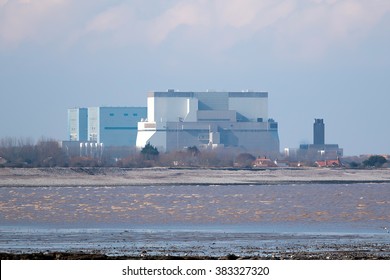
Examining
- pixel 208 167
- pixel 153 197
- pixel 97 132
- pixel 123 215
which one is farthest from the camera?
pixel 97 132

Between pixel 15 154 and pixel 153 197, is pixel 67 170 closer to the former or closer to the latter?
pixel 15 154

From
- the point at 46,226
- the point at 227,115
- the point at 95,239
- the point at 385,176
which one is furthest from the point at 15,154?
the point at 95,239

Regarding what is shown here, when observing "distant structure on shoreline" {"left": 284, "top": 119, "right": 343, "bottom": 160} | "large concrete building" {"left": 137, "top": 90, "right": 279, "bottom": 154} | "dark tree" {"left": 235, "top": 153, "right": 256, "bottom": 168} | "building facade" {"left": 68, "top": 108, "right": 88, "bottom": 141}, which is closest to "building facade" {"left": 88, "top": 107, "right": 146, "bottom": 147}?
"building facade" {"left": 68, "top": 108, "right": 88, "bottom": 141}

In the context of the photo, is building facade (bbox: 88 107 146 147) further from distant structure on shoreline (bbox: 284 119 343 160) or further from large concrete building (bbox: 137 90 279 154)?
distant structure on shoreline (bbox: 284 119 343 160)

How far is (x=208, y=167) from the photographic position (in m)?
112

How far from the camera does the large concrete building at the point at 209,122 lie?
146500 millimetres

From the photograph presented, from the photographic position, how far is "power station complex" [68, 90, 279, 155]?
146 meters

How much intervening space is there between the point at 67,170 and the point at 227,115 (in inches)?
2327

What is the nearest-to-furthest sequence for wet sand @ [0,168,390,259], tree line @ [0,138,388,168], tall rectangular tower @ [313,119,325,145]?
1. wet sand @ [0,168,390,259]
2. tree line @ [0,138,388,168]
3. tall rectangular tower @ [313,119,325,145]

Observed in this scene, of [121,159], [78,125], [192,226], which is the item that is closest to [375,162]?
[121,159]

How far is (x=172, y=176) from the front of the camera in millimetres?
94250

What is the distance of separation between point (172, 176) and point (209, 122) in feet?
180

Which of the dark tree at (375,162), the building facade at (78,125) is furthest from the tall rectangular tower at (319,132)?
the dark tree at (375,162)

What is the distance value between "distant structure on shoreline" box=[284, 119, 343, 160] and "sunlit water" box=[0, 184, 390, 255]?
82108 millimetres
